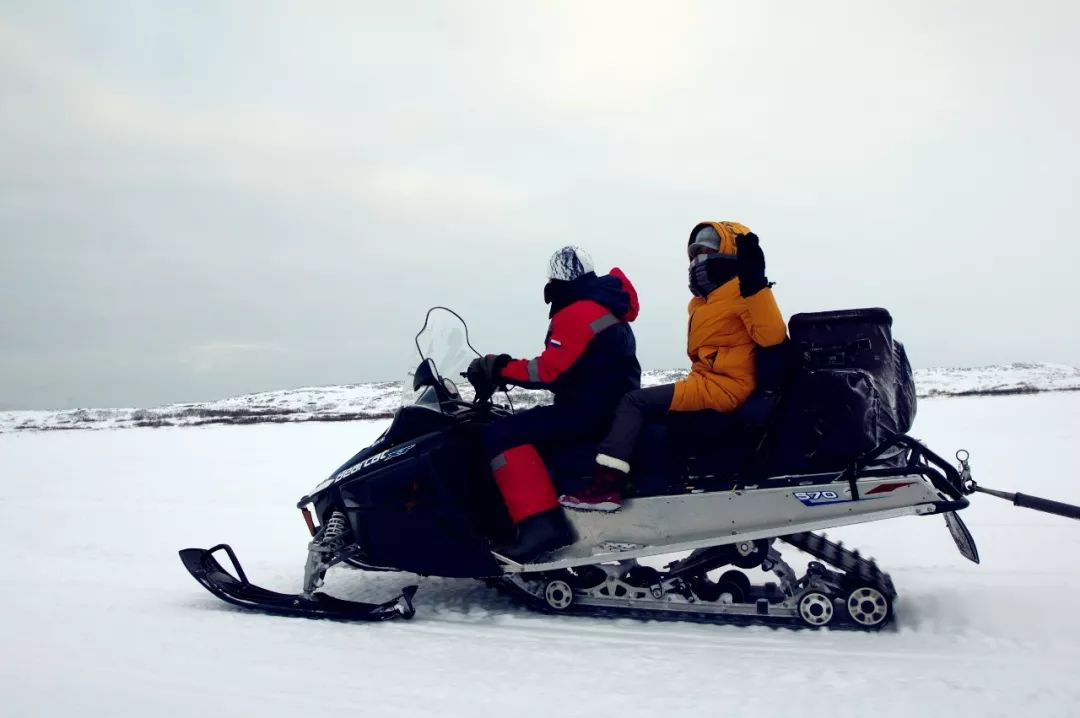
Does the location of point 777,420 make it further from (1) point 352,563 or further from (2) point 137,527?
(2) point 137,527

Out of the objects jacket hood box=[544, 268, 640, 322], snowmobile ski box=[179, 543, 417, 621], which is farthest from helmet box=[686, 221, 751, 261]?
snowmobile ski box=[179, 543, 417, 621]

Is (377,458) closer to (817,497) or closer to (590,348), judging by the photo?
(590,348)

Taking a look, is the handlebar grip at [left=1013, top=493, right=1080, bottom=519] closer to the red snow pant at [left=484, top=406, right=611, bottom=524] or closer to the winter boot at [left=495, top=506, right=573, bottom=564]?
the red snow pant at [left=484, top=406, right=611, bottom=524]

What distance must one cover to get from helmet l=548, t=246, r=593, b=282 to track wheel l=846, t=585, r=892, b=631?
2033 mm

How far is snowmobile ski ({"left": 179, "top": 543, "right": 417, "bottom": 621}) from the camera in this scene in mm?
3758

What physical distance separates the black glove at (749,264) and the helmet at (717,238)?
277 mm

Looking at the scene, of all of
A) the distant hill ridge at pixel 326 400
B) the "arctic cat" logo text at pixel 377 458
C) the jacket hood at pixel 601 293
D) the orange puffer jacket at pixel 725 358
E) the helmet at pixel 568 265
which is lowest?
the distant hill ridge at pixel 326 400

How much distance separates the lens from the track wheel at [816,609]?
3393 mm

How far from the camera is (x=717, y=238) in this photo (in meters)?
3.67

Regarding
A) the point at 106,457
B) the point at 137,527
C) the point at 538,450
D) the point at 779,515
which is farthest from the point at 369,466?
the point at 106,457

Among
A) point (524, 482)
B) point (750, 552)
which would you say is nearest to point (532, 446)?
point (524, 482)

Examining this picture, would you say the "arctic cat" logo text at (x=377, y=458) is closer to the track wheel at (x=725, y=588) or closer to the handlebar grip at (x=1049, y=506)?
the track wheel at (x=725, y=588)

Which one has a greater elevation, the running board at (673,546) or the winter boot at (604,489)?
the winter boot at (604,489)

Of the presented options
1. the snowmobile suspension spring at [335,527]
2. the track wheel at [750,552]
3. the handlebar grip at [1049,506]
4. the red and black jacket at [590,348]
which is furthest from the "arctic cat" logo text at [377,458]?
the handlebar grip at [1049,506]
